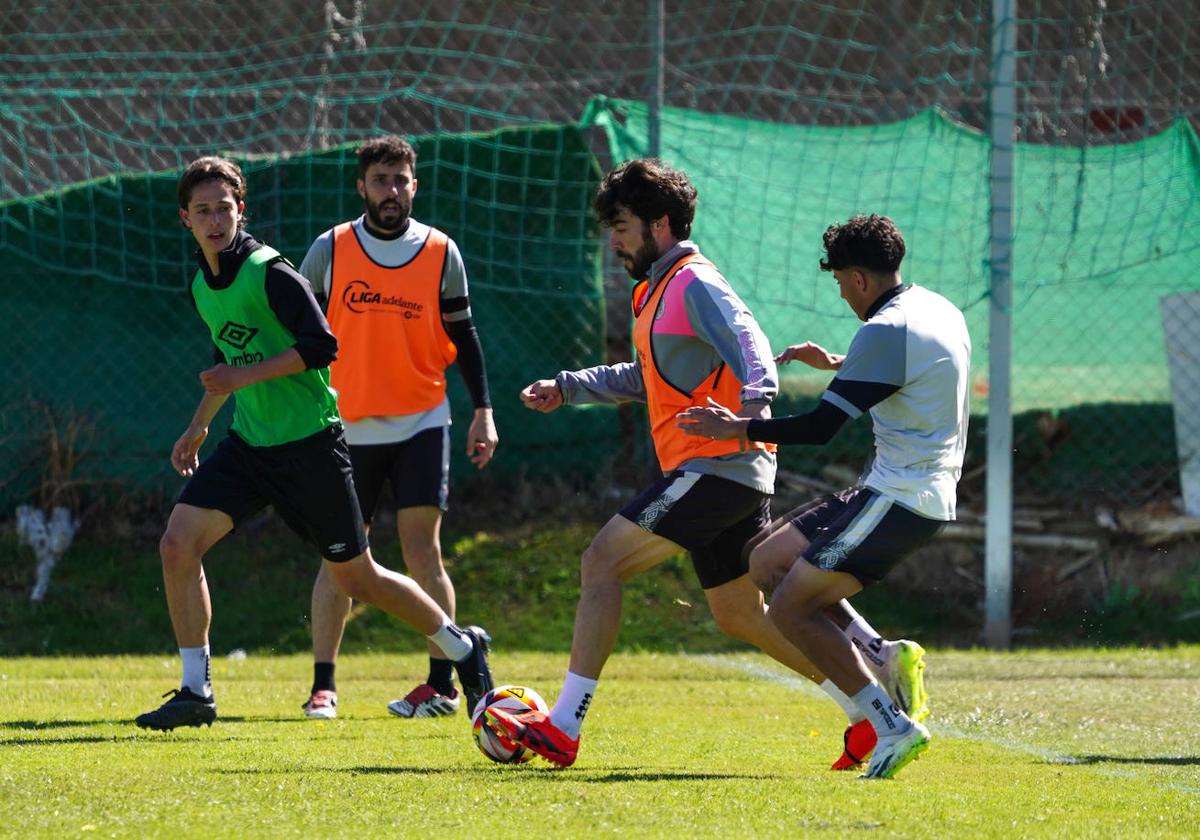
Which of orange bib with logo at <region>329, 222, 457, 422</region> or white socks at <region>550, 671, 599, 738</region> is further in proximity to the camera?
orange bib with logo at <region>329, 222, 457, 422</region>

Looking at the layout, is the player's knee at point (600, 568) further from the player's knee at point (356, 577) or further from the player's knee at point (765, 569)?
the player's knee at point (356, 577)

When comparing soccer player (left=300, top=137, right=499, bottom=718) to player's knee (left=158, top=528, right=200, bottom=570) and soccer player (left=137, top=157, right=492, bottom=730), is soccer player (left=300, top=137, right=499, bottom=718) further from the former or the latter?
player's knee (left=158, top=528, right=200, bottom=570)

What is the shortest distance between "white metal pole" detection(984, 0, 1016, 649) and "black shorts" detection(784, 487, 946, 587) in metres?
5.49

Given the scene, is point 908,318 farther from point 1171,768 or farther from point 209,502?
point 209,502

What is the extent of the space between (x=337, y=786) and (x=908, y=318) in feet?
7.42

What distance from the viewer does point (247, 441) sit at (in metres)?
6.76

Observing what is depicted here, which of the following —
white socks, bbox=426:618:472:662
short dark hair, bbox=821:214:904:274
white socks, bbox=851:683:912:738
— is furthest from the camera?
white socks, bbox=426:618:472:662

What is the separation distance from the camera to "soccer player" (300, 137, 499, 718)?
7.84m

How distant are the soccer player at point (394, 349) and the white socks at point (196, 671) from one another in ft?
3.44

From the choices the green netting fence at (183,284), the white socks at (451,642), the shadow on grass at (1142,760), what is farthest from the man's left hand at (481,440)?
the green netting fence at (183,284)

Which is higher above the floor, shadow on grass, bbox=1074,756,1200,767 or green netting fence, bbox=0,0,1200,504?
green netting fence, bbox=0,0,1200,504

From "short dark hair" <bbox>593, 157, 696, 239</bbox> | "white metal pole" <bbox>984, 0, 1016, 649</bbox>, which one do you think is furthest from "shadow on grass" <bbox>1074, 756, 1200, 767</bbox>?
"white metal pole" <bbox>984, 0, 1016, 649</bbox>

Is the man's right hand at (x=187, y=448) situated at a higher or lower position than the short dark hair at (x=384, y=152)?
lower

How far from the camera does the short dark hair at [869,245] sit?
19.1ft
